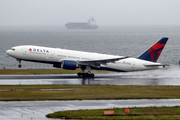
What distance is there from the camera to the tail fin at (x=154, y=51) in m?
49.1

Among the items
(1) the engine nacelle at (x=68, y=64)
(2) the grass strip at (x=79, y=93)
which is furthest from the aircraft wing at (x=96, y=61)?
(2) the grass strip at (x=79, y=93)

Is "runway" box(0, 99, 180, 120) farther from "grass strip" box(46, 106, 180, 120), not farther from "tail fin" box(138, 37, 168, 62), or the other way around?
"tail fin" box(138, 37, 168, 62)

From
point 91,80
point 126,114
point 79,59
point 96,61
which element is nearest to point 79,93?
point 126,114

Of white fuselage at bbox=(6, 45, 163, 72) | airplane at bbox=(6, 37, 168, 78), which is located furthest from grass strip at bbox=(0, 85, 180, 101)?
white fuselage at bbox=(6, 45, 163, 72)

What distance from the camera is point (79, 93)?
31.2 meters

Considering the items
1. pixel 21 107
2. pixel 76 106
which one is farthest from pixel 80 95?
pixel 21 107

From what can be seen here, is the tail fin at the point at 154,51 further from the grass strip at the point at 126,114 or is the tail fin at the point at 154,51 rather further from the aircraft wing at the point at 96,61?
the grass strip at the point at 126,114

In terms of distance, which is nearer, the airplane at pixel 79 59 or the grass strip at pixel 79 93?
the grass strip at pixel 79 93

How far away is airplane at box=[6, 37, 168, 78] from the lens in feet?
147

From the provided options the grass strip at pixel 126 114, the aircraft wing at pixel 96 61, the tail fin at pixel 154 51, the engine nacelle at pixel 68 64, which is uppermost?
the tail fin at pixel 154 51

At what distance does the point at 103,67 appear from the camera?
4688 cm

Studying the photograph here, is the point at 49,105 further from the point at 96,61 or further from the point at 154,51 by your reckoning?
the point at 154,51

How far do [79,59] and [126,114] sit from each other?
24.8 metres

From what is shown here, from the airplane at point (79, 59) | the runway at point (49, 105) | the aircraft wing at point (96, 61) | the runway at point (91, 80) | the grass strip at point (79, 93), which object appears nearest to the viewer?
the runway at point (49, 105)
